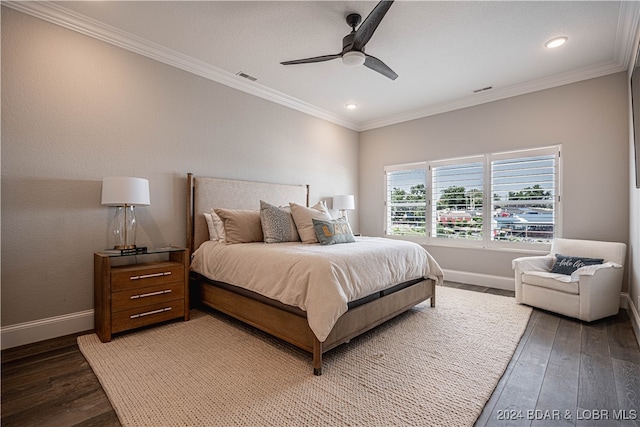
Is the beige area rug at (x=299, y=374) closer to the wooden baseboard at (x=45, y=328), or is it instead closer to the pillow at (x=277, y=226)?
the wooden baseboard at (x=45, y=328)

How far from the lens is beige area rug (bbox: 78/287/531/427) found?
1.58 metres

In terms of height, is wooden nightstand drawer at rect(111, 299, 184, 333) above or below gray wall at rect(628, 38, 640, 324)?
below

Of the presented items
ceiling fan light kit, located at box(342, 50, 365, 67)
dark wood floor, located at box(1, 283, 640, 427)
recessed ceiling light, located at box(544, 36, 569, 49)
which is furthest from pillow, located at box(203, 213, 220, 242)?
recessed ceiling light, located at box(544, 36, 569, 49)

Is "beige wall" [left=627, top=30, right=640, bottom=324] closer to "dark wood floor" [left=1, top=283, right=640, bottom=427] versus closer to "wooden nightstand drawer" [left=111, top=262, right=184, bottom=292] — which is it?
"dark wood floor" [left=1, top=283, right=640, bottom=427]

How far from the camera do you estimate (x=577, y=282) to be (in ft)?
9.50

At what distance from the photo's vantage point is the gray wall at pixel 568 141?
3346 mm

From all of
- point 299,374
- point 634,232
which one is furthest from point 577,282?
point 299,374

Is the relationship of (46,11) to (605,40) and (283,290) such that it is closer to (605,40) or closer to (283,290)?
(283,290)

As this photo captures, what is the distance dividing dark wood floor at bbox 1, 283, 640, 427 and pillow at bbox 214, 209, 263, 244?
1548 millimetres

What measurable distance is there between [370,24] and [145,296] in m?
2.97

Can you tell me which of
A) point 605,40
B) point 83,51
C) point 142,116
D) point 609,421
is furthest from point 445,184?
point 83,51

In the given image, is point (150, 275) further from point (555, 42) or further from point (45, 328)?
point (555, 42)

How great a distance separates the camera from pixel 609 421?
154 centimetres

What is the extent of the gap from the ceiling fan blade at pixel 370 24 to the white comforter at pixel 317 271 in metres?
1.73
